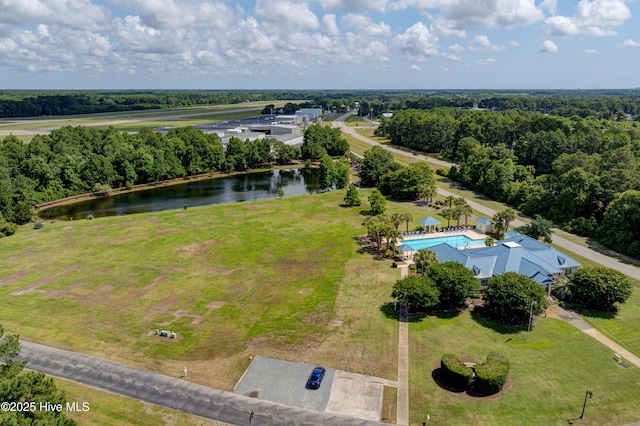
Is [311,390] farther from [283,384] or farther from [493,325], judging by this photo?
[493,325]

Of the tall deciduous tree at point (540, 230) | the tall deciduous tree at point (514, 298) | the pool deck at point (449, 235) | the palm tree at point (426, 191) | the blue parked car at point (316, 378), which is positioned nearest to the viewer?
the blue parked car at point (316, 378)

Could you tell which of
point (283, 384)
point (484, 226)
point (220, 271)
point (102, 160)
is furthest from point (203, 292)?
point (102, 160)

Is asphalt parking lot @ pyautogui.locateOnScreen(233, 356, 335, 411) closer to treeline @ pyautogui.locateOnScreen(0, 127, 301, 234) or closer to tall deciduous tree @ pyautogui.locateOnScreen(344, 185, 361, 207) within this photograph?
tall deciduous tree @ pyautogui.locateOnScreen(344, 185, 361, 207)

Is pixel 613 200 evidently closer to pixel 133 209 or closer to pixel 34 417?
pixel 34 417

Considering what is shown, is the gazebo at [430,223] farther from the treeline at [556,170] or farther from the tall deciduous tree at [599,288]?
the tall deciduous tree at [599,288]

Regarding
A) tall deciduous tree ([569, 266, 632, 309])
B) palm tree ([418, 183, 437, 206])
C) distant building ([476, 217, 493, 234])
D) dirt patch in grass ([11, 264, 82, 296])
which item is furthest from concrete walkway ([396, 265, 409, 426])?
palm tree ([418, 183, 437, 206])

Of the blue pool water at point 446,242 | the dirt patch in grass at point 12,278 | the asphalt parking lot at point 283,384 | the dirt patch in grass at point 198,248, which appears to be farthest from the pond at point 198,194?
the asphalt parking lot at point 283,384

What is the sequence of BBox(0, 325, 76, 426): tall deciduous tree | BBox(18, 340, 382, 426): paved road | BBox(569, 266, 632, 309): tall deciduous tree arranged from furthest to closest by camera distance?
BBox(569, 266, 632, 309): tall deciduous tree → BBox(18, 340, 382, 426): paved road → BBox(0, 325, 76, 426): tall deciduous tree
